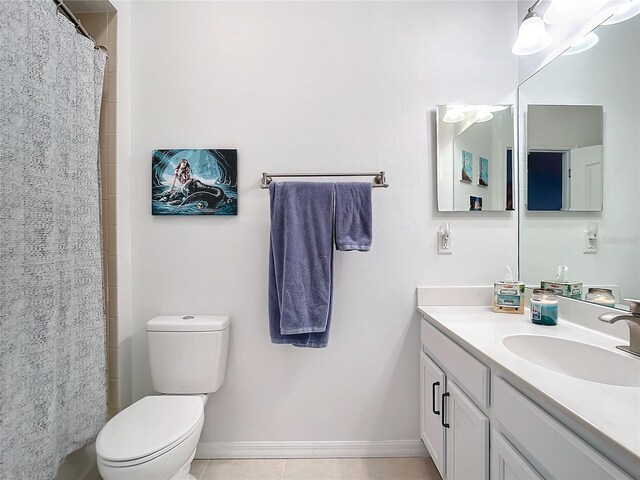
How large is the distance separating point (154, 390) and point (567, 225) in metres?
2.07

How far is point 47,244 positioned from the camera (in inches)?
42.8

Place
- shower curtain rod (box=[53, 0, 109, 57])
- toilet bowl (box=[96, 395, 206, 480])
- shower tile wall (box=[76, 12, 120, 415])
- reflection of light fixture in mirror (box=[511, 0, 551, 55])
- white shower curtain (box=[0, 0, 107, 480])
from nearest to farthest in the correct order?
white shower curtain (box=[0, 0, 107, 480])
toilet bowl (box=[96, 395, 206, 480])
shower curtain rod (box=[53, 0, 109, 57])
reflection of light fixture in mirror (box=[511, 0, 551, 55])
shower tile wall (box=[76, 12, 120, 415])

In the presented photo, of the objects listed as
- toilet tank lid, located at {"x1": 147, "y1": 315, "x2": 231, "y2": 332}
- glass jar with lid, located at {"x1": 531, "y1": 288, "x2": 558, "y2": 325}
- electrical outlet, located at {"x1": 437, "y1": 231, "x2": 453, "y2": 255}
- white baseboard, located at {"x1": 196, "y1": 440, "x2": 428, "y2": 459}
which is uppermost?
electrical outlet, located at {"x1": 437, "y1": 231, "x2": 453, "y2": 255}

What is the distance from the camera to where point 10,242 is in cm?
96

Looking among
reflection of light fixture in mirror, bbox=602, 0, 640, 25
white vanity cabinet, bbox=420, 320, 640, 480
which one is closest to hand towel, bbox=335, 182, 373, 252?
white vanity cabinet, bbox=420, 320, 640, 480

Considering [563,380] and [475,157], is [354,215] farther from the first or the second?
[563,380]

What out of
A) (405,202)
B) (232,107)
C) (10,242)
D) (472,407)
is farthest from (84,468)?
(405,202)

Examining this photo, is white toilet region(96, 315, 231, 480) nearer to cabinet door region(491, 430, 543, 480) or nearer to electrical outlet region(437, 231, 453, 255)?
cabinet door region(491, 430, 543, 480)

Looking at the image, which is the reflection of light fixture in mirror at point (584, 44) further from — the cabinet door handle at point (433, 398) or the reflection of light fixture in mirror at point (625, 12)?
the cabinet door handle at point (433, 398)

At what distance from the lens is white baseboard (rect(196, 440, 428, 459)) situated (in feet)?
5.34

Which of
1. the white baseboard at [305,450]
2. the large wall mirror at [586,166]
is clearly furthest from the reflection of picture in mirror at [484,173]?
the white baseboard at [305,450]

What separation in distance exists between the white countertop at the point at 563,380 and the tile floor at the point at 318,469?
769 mm

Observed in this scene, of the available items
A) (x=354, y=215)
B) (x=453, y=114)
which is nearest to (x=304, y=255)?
(x=354, y=215)

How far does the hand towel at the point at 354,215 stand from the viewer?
1.49 meters
